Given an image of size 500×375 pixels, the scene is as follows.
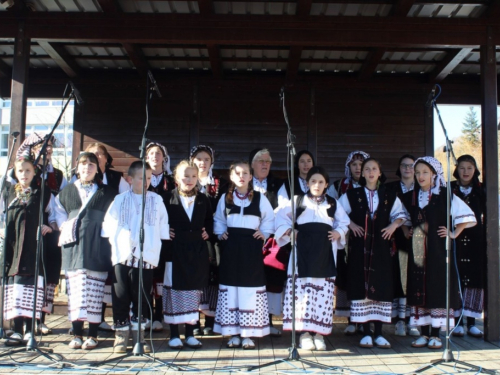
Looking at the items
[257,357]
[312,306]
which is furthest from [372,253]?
[257,357]

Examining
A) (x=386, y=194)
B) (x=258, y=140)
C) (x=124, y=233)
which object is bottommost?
(x=124, y=233)

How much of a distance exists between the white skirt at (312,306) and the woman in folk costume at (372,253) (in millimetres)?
312

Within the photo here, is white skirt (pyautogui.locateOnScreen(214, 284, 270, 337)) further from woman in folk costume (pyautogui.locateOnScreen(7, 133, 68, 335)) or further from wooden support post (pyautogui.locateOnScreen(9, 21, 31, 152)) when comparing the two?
wooden support post (pyautogui.locateOnScreen(9, 21, 31, 152))

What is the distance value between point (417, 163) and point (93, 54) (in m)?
4.21

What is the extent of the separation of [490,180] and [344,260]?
1.63 m

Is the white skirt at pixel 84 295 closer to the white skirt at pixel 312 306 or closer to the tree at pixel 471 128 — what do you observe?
the white skirt at pixel 312 306

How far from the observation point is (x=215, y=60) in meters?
6.48

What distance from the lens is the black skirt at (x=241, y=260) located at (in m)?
4.70

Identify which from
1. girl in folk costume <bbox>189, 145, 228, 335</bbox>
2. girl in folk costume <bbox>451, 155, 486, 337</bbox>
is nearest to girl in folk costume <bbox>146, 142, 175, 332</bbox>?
girl in folk costume <bbox>189, 145, 228, 335</bbox>

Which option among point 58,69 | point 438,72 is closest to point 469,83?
point 438,72

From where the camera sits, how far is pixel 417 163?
498cm

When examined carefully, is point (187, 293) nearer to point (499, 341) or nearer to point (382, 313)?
point (382, 313)

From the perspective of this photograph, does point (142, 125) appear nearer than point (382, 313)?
No

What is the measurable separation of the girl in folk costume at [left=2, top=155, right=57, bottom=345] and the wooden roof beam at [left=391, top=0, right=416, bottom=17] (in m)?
3.82
